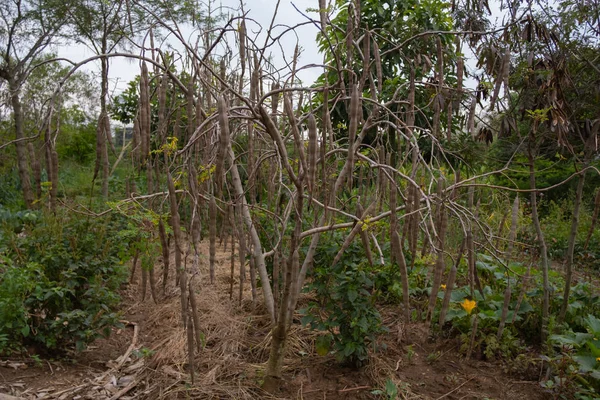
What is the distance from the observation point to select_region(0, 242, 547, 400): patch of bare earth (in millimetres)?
2709

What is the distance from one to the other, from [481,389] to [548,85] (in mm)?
1760

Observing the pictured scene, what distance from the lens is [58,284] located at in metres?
2.98

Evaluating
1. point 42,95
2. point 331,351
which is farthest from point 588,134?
point 42,95

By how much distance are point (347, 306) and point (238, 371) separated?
73cm

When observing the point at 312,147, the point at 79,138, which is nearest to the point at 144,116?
the point at 312,147

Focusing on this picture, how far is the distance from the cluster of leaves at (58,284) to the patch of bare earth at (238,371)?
21 centimetres

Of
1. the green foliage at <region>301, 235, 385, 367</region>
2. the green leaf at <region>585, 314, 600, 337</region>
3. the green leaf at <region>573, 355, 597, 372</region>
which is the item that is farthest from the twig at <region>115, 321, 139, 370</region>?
the green leaf at <region>585, 314, 600, 337</region>

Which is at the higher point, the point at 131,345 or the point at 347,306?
the point at 347,306

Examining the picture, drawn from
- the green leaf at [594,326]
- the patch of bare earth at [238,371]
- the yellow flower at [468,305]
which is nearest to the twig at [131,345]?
the patch of bare earth at [238,371]

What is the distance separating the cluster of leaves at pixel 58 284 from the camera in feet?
9.09

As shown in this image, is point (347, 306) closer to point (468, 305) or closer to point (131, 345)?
point (468, 305)

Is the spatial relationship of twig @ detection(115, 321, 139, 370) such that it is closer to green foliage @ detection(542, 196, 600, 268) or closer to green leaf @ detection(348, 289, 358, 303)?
green leaf @ detection(348, 289, 358, 303)

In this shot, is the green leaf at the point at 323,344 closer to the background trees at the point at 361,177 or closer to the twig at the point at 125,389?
the background trees at the point at 361,177

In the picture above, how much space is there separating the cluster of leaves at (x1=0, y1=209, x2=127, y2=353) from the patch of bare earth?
21 cm
